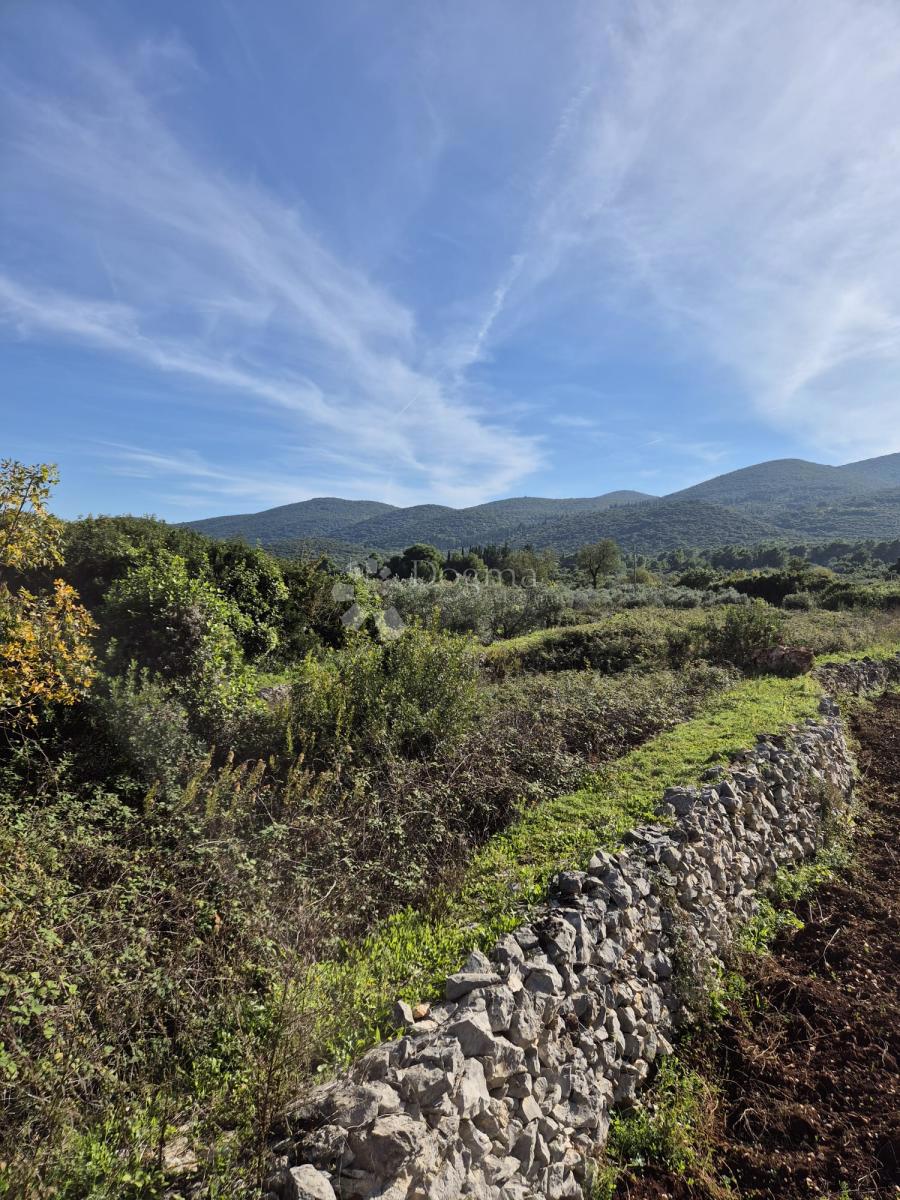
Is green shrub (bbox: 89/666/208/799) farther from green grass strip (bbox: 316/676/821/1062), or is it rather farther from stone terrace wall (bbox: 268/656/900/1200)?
stone terrace wall (bbox: 268/656/900/1200)

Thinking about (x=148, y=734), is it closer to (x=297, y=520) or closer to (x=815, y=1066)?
(x=815, y=1066)

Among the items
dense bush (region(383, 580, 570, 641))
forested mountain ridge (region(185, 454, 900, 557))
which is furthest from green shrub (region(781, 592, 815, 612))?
forested mountain ridge (region(185, 454, 900, 557))

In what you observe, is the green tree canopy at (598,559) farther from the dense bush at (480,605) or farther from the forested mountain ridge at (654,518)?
the forested mountain ridge at (654,518)

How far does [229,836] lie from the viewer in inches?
134

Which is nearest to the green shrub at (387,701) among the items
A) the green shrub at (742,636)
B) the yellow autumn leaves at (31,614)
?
the yellow autumn leaves at (31,614)

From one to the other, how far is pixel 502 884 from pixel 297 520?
16373 cm

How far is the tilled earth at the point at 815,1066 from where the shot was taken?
2.33 metres

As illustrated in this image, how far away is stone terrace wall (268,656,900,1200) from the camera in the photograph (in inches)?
67.8

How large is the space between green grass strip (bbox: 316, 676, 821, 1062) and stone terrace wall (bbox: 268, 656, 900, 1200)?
0.54 feet

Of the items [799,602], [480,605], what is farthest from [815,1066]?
[799,602]

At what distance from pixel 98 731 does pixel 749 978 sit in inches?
201

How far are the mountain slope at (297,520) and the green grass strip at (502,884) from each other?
367 ft

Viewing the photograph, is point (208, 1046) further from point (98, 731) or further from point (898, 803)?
point (898, 803)

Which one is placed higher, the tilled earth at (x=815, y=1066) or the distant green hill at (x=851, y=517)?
the distant green hill at (x=851, y=517)
